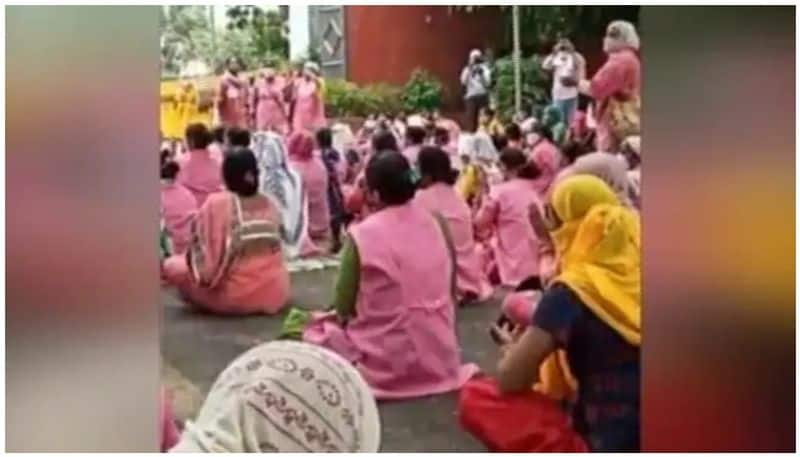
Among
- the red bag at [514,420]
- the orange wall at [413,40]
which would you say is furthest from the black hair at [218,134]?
the red bag at [514,420]

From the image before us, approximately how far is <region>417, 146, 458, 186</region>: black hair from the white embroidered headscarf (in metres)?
0.30

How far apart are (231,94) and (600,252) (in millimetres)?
587

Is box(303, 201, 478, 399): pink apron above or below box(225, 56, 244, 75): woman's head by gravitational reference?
below

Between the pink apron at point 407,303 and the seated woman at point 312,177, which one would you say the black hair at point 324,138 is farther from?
the pink apron at point 407,303

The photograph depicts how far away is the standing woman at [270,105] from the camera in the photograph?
6.44ft

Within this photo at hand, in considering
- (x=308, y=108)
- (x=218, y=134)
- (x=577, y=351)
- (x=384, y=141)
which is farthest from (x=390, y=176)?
(x=577, y=351)

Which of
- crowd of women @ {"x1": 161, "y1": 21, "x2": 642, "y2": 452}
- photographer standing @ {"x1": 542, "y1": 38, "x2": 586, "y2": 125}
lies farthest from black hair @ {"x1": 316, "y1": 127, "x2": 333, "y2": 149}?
photographer standing @ {"x1": 542, "y1": 38, "x2": 586, "y2": 125}

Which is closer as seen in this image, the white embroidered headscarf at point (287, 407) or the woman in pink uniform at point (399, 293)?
the white embroidered headscarf at point (287, 407)

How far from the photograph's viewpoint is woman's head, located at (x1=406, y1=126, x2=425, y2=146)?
1.98m

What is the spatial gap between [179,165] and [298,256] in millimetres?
223

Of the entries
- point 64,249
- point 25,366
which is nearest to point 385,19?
point 64,249

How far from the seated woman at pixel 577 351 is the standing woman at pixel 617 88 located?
8 cm

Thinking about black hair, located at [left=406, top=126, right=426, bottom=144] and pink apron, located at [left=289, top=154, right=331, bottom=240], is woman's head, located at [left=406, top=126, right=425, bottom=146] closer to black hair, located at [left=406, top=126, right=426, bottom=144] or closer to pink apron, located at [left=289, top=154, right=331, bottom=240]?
black hair, located at [left=406, top=126, right=426, bottom=144]

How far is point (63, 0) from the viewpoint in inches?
72.7
